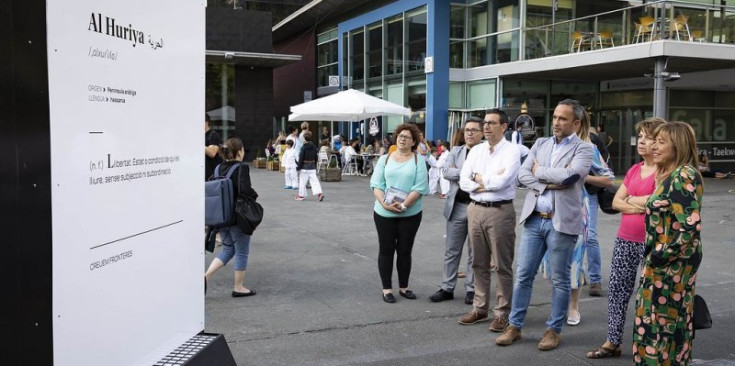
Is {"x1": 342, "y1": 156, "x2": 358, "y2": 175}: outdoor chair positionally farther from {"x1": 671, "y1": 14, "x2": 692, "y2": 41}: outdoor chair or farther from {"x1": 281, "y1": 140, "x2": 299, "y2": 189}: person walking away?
A: {"x1": 671, "y1": 14, "x2": 692, "y2": 41}: outdoor chair

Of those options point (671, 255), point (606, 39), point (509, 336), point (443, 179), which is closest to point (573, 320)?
point (509, 336)

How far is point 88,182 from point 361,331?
146 inches

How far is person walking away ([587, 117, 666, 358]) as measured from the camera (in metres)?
4.85

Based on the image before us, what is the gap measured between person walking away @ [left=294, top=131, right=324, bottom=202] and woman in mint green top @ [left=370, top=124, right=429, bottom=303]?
28.5 feet

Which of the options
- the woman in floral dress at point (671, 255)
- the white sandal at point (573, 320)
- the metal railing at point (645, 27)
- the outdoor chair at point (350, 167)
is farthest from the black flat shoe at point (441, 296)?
the outdoor chair at point (350, 167)

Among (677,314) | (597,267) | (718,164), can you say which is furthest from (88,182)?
(718,164)

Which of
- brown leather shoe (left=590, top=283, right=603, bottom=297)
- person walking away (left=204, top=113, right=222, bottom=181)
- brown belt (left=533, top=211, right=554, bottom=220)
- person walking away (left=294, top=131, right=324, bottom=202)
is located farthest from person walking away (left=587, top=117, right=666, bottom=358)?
person walking away (left=294, top=131, right=324, bottom=202)

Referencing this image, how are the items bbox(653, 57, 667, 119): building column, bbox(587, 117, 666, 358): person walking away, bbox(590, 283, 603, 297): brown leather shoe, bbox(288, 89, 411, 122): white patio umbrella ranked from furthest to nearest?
bbox(288, 89, 411, 122): white patio umbrella < bbox(653, 57, 667, 119): building column < bbox(590, 283, 603, 297): brown leather shoe < bbox(587, 117, 666, 358): person walking away

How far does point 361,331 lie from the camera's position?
18.7 feet

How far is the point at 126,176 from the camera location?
2.66 meters

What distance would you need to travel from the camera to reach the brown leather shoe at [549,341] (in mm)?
5227

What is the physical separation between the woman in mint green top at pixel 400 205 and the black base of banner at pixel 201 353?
3.30 metres

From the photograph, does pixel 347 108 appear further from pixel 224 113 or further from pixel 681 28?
pixel 224 113

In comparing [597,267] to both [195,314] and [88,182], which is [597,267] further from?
[88,182]
